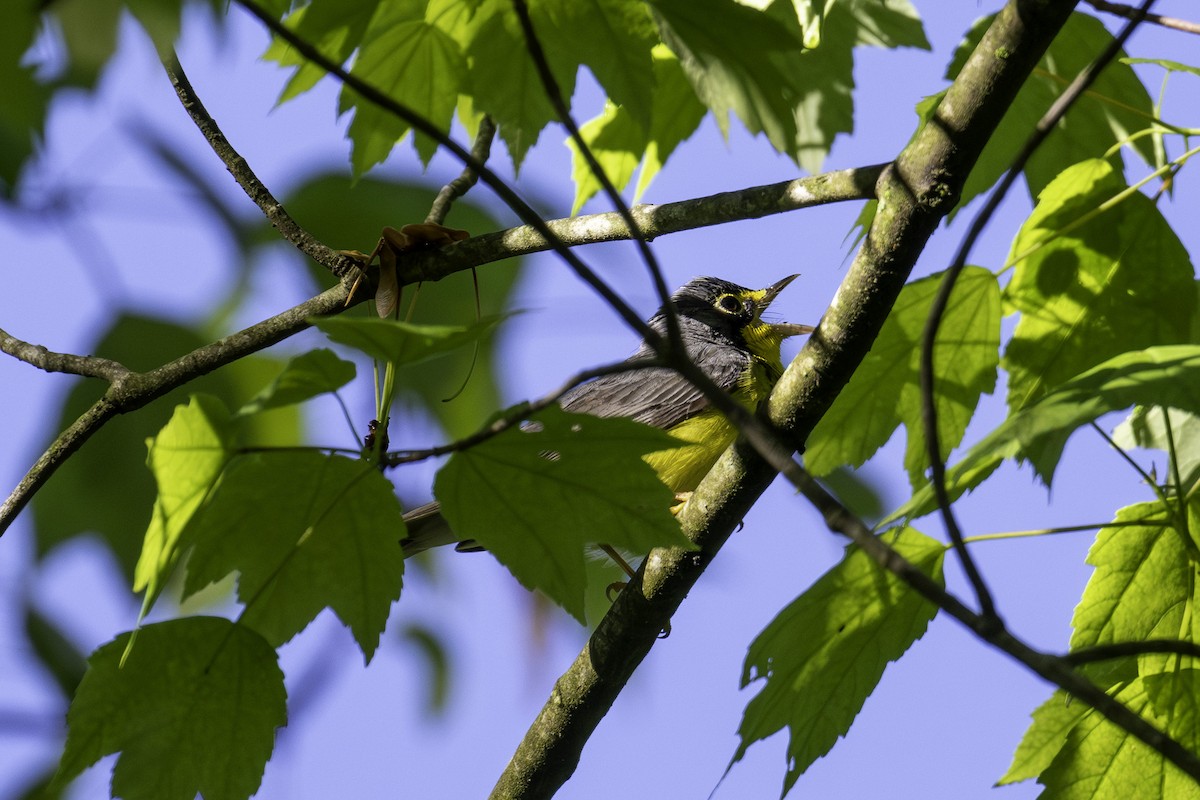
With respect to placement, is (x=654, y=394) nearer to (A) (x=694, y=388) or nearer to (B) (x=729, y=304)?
(A) (x=694, y=388)

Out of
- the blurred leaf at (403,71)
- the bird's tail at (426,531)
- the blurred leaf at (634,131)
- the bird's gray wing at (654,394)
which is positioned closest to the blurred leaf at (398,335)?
the blurred leaf at (403,71)

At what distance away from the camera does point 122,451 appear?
144 inches

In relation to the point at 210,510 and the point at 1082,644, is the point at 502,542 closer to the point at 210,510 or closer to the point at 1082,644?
the point at 210,510

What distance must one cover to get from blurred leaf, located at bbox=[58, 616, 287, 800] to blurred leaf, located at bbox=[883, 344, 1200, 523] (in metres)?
1.26

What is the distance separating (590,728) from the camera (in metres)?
3.41

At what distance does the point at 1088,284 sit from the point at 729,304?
3.99 m

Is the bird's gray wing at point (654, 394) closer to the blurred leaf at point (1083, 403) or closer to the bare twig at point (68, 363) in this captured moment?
the bare twig at point (68, 363)

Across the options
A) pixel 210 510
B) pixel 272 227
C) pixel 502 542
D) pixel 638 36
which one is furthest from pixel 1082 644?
pixel 272 227

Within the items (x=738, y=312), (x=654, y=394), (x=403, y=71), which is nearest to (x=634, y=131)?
(x=403, y=71)

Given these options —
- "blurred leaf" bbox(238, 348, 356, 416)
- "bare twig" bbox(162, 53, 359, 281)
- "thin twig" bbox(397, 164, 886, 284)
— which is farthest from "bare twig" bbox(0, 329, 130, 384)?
"blurred leaf" bbox(238, 348, 356, 416)

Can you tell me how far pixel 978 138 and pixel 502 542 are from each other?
55.1 inches

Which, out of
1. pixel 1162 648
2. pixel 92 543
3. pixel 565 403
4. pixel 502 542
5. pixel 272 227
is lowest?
pixel 1162 648

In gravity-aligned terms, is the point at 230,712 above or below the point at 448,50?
below

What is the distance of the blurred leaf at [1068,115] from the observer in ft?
10.3
